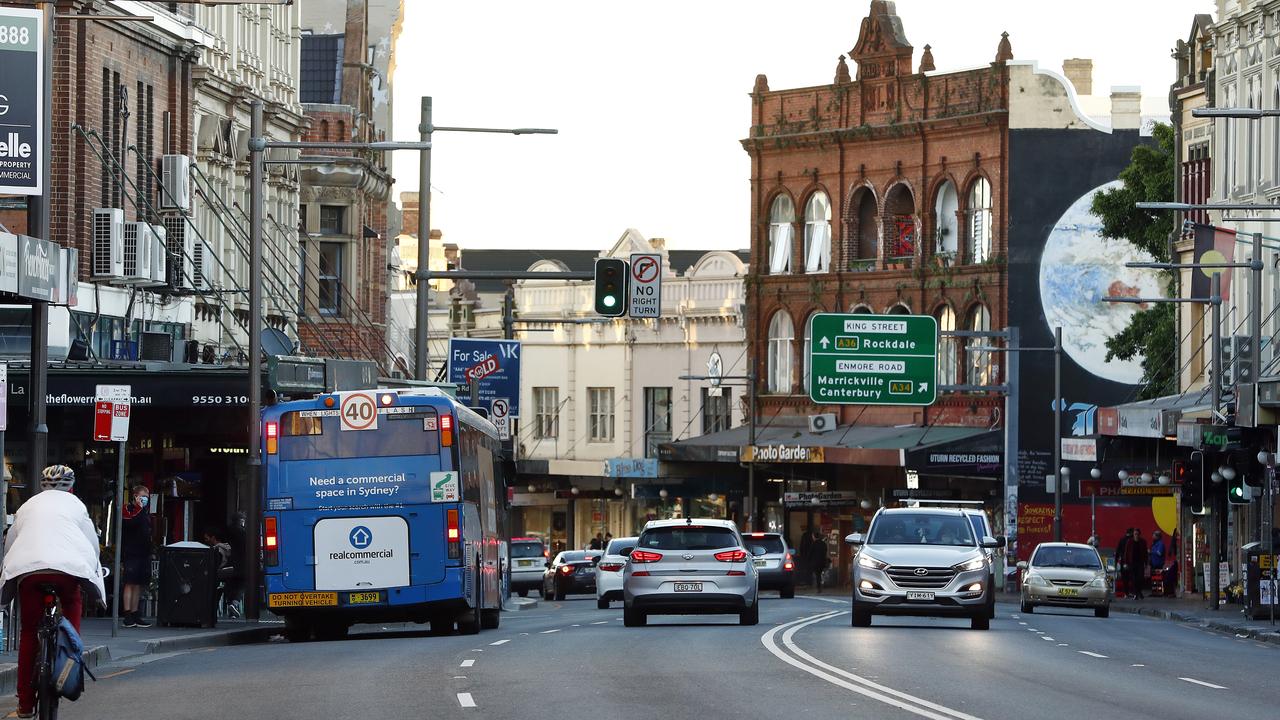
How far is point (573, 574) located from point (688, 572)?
2886 cm

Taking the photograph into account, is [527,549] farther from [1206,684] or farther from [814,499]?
[1206,684]

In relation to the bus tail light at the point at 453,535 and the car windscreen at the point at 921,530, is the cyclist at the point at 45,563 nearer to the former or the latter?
the bus tail light at the point at 453,535

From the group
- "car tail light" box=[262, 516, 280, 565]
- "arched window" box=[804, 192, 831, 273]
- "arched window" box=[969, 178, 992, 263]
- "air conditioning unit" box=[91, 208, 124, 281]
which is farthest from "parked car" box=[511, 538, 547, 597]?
"car tail light" box=[262, 516, 280, 565]

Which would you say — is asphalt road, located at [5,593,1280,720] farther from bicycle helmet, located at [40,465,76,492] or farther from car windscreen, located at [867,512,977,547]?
bicycle helmet, located at [40,465,76,492]

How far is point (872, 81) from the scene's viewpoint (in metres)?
69.3

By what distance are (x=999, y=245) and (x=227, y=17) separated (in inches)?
1114

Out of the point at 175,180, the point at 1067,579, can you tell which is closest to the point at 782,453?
the point at 1067,579

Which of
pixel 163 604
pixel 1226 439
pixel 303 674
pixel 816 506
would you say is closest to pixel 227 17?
pixel 163 604

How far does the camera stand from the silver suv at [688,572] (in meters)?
29.9

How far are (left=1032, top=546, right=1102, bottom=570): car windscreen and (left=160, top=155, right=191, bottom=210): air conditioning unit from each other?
16.4m

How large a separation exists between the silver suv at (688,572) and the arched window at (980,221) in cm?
3691

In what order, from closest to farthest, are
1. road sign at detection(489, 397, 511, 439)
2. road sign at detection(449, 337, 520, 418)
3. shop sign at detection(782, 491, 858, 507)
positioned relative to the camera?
road sign at detection(449, 337, 520, 418) < road sign at detection(489, 397, 511, 439) < shop sign at detection(782, 491, 858, 507)

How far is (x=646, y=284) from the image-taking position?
128 ft

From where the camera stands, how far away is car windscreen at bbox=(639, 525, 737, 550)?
30156mm
